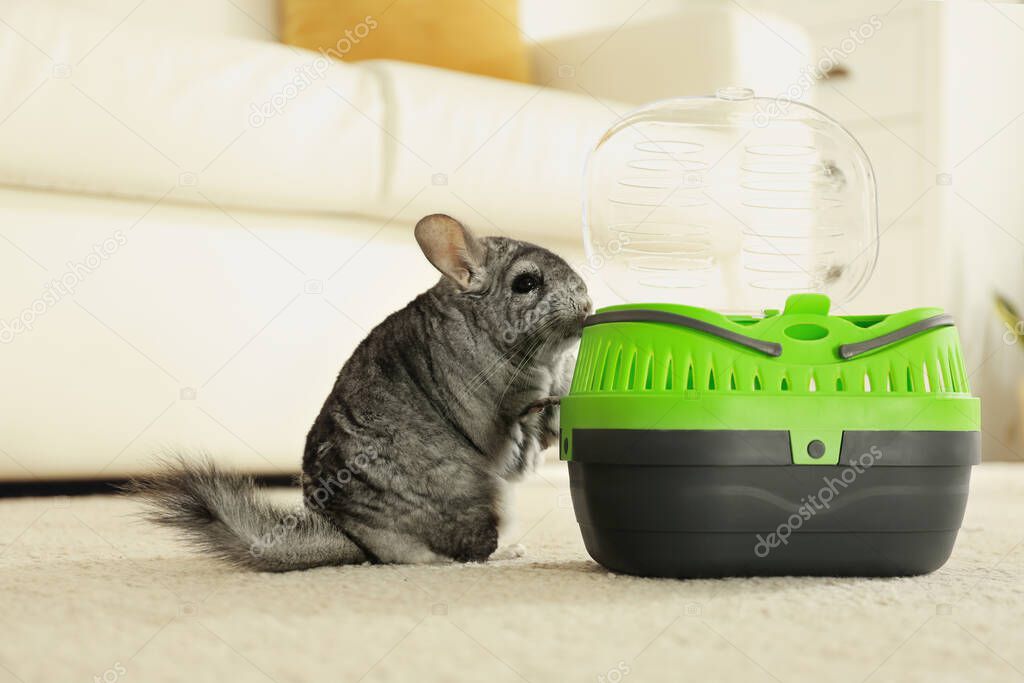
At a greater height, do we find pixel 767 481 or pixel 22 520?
pixel 767 481

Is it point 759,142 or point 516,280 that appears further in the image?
point 759,142

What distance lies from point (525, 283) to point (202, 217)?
0.96 m

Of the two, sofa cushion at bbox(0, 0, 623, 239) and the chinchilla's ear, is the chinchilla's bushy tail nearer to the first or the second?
the chinchilla's ear

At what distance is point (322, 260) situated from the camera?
2244 mm

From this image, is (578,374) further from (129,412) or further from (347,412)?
(129,412)

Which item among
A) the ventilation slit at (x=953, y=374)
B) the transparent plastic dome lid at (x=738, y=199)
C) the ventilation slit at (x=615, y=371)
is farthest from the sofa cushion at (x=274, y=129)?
the ventilation slit at (x=953, y=374)

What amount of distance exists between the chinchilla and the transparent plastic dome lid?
336 millimetres

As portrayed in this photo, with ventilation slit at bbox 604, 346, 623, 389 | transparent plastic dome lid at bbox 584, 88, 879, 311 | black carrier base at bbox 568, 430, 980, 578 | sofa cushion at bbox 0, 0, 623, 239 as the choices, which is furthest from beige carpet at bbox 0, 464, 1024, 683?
sofa cushion at bbox 0, 0, 623, 239

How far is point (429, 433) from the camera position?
1.33m

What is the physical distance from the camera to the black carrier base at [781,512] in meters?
1.11

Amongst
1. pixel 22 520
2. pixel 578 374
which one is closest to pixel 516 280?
pixel 578 374

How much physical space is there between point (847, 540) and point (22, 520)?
3.93ft

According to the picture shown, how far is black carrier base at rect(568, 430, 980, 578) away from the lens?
111cm

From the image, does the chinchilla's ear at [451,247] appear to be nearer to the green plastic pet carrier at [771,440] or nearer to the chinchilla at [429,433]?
the chinchilla at [429,433]
